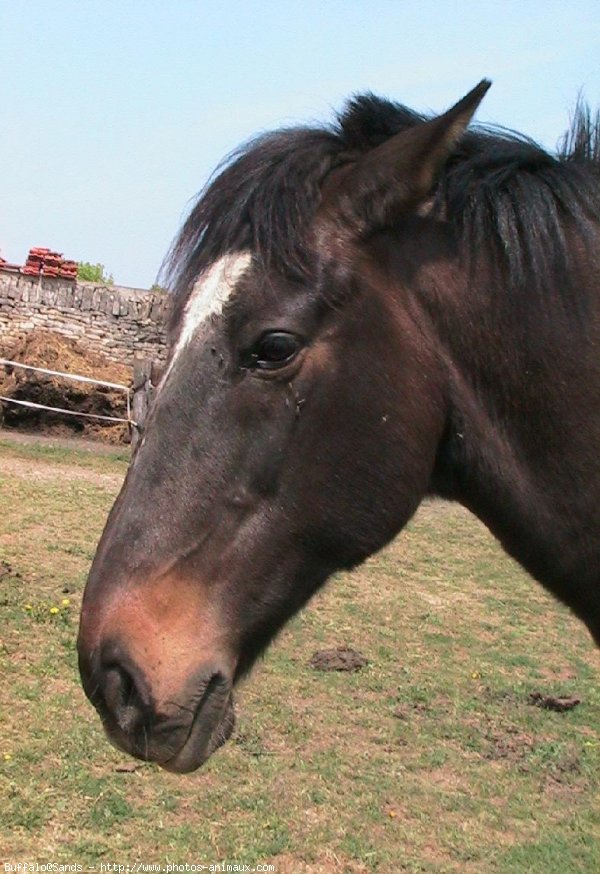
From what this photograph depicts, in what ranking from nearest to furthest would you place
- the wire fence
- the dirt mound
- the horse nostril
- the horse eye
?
the horse nostril < the horse eye < the wire fence < the dirt mound

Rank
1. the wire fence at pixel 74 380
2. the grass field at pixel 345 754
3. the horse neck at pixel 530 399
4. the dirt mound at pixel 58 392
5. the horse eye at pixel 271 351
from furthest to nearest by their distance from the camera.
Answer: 1. the dirt mound at pixel 58 392
2. the wire fence at pixel 74 380
3. the grass field at pixel 345 754
4. the horse neck at pixel 530 399
5. the horse eye at pixel 271 351

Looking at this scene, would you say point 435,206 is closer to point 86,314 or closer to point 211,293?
point 211,293

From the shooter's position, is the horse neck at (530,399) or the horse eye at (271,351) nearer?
the horse eye at (271,351)

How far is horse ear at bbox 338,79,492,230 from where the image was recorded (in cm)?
202

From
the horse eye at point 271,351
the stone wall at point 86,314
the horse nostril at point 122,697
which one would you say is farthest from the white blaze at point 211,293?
the stone wall at point 86,314

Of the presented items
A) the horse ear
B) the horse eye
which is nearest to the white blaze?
the horse eye

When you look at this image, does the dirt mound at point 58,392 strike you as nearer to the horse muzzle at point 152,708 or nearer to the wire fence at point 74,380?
the wire fence at point 74,380

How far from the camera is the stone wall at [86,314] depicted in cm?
1762

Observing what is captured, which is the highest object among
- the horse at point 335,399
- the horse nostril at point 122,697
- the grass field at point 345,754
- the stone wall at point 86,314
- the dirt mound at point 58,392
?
the horse at point 335,399

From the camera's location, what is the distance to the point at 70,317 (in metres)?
18.0

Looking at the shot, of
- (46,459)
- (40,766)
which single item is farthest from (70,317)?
(40,766)

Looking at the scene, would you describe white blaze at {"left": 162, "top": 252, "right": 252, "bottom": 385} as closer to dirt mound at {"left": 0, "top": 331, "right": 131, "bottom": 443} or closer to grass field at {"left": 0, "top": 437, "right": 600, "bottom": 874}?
grass field at {"left": 0, "top": 437, "right": 600, "bottom": 874}

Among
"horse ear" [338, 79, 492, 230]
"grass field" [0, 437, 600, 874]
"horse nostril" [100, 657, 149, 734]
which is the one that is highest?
"horse ear" [338, 79, 492, 230]

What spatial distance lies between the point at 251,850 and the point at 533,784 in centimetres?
183
